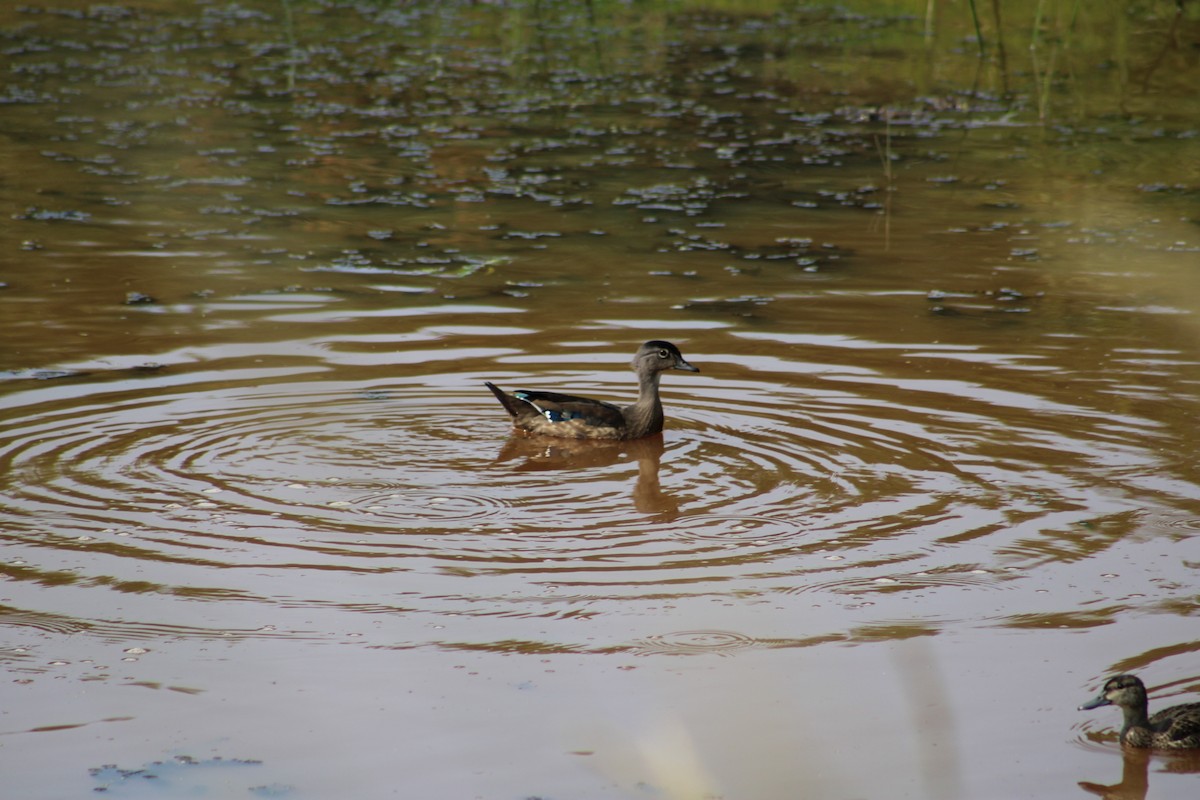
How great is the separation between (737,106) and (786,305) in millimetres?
9561

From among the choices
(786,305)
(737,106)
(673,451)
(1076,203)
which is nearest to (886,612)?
(673,451)

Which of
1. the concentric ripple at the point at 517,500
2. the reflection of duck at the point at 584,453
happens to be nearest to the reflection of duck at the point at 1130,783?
the concentric ripple at the point at 517,500

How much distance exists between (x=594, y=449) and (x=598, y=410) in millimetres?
326

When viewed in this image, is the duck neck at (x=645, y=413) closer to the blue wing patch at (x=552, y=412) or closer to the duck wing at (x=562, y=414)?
the duck wing at (x=562, y=414)

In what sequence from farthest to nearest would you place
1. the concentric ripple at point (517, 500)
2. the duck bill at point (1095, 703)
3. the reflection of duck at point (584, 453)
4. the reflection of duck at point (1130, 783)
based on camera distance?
the reflection of duck at point (584, 453), the concentric ripple at point (517, 500), the duck bill at point (1095, 703), the reflection of duck at point (1130, 783)

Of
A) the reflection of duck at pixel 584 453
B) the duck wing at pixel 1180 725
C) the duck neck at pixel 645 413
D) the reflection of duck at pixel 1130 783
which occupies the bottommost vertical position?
the reflection of duck at pixel 1130 783

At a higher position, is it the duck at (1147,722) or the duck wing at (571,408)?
the duck wing at (571,408)

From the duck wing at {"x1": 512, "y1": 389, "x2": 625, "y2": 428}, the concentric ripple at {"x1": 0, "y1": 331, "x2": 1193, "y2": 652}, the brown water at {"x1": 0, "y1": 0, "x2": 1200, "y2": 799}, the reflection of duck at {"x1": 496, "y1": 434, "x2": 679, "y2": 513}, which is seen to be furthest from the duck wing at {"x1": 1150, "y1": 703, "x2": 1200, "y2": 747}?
the duck wing at {"x1": 512, "y1": 389, "x2": 625, "y2": 428}

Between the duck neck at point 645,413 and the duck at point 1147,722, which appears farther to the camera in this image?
the duck neck at point 645,413

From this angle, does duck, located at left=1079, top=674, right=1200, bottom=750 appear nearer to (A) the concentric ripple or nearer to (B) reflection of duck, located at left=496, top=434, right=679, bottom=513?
(A) the concentric ripple

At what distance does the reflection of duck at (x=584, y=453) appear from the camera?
9.34 meters

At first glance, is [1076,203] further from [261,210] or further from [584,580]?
[584,580]

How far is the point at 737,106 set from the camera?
70.8 feet

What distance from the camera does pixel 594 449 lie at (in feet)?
33.1
